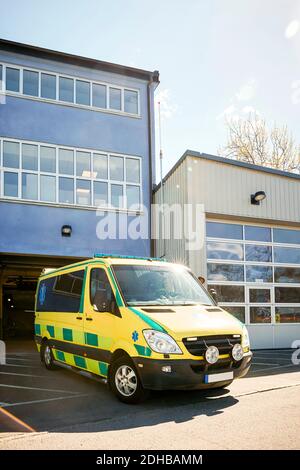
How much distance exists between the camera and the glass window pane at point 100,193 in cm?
1508

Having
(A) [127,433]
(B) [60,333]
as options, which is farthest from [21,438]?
(B) [60,333]

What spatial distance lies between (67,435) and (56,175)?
1096cm

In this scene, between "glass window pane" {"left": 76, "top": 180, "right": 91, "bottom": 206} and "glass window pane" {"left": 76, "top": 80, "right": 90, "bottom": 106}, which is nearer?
"glass window pane" {"left": 76, "top": 180, "right": 91, "bottom": 206}

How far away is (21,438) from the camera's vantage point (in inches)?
185

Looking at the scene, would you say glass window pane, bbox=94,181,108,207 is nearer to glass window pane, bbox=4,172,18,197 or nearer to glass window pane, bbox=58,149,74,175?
glass window pane, bbox=58,149,74,175

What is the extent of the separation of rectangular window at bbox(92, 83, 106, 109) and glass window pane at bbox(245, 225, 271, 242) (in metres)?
6.56

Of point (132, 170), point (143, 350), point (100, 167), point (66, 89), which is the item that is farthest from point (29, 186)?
point (143, 350)

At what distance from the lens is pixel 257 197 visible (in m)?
14.1

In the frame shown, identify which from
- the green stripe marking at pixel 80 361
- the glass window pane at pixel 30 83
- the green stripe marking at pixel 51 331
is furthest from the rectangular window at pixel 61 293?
the glass window pane at pixel 30 83

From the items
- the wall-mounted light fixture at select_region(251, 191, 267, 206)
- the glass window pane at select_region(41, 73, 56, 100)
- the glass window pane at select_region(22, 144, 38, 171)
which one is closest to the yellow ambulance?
the wall-mounted light fixture at select_region(251, 191, 267, 206)

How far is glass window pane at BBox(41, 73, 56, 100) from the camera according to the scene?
15.4 meters

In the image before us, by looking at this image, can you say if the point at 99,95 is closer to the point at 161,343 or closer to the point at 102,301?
the point at 102,301

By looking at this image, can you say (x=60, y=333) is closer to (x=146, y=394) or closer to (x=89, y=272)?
(x=89, y=272)

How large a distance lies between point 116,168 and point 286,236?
6183mm
